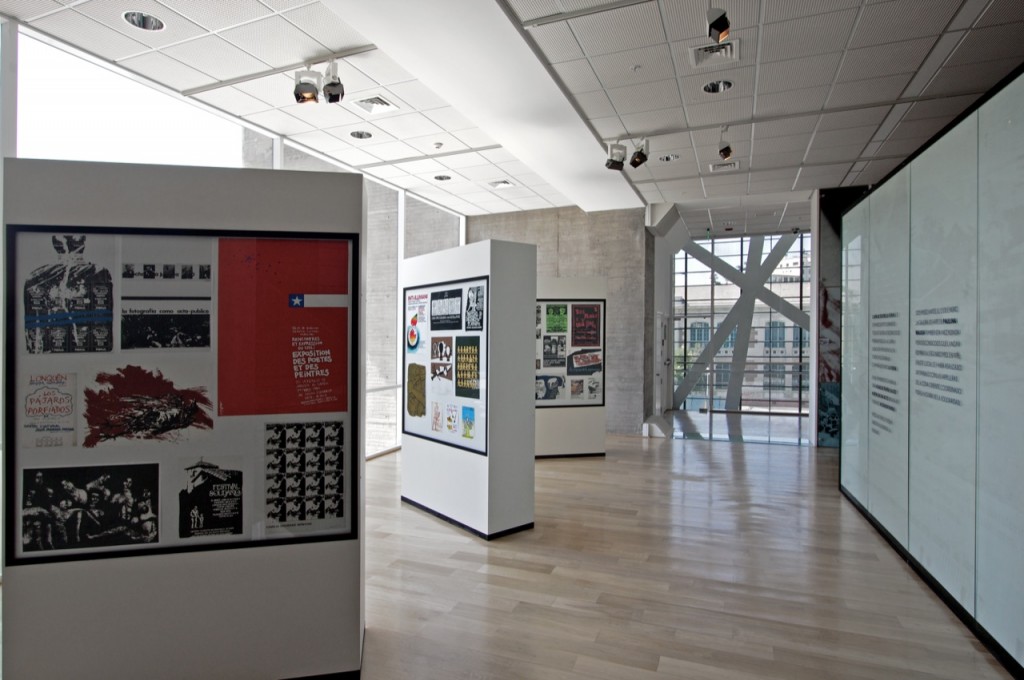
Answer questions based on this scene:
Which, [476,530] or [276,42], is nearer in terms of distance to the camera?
[276,42]

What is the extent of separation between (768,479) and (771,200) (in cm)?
563

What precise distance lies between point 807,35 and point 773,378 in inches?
454

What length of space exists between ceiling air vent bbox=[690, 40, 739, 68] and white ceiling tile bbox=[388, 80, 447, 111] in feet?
8.50

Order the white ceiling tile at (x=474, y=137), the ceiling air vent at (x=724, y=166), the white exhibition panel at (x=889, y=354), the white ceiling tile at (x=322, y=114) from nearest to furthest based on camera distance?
the white exhibition panel at (x=889, y=354)
the white ceiling tile at (x=322, y=114)
the white ceiling tile at (x=474, y=137)
the ceiling air vent at (x=724, y=166)

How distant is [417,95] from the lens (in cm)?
596

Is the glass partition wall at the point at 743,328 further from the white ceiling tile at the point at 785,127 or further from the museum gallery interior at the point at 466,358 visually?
the white ceiling tile at the point at 785,127

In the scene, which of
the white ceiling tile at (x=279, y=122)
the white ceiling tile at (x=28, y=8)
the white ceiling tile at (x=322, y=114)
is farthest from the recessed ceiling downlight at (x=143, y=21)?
the white ceiling tile at (x=279, y=122)

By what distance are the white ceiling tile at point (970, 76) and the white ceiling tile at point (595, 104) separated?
3.09 m

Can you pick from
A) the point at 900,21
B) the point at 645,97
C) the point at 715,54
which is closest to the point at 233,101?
the point at 645,97

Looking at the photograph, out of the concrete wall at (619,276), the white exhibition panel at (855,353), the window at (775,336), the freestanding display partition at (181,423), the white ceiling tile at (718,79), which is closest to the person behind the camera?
the freestanding display partition at (181,423)

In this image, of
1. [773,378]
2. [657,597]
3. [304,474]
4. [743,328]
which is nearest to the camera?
[304,474]

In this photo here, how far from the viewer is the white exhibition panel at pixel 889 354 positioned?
4.75 metres

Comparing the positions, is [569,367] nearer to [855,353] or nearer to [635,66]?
[855,353]

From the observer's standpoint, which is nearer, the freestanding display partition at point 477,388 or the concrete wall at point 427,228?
the freestanding display partition at point 477,388
